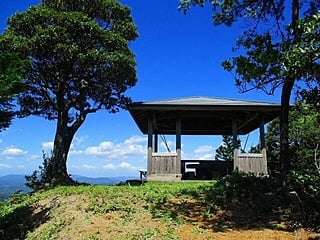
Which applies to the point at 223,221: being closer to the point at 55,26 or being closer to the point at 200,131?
the point at 55,26

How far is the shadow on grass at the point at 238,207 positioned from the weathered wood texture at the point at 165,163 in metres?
4.77

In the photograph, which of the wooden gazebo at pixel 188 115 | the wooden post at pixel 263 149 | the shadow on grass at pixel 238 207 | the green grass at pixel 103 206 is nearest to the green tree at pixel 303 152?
the shadow on grass at pixel 238 207

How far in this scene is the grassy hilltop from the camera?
7.91m

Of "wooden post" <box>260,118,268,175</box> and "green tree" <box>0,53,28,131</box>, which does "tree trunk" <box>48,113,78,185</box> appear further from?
"wooden post" <box>260,118,268,175</box>

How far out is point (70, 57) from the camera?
15008mm

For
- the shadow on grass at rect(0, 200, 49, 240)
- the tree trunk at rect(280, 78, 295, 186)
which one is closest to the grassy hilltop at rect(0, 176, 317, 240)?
the shadow on grass at rect(0, 200, 49, 240)

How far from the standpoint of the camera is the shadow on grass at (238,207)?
8.26 metres

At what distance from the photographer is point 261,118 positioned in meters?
16.7

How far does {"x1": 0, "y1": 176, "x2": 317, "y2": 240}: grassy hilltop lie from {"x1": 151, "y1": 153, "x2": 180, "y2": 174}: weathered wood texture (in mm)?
4087

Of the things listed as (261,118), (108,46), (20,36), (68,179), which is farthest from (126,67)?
(261,118)

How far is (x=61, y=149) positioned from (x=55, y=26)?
5.31 meters

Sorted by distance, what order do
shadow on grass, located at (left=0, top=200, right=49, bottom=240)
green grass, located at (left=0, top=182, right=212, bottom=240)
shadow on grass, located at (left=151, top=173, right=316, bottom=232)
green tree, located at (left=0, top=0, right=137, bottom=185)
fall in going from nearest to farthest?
shadow on grass, located at (left=151, top=173, right=316, bottom=232), green grass, located at (left=0, top=182, right=212, bottom=240), shadow on grass, located at (left=0, top=200, right=49, bottom=240), green tree, located at (left=0, top=0, right=137, bottom=185)

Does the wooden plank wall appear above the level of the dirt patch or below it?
above

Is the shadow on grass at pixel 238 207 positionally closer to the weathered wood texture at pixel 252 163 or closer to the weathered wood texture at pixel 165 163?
the weathered wood texture at pixel 165 163
